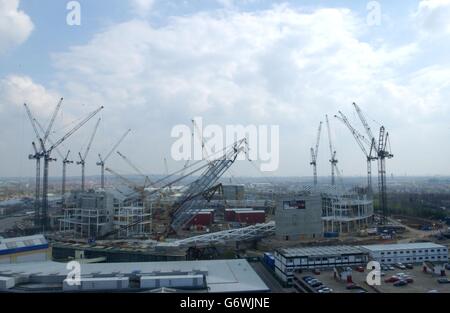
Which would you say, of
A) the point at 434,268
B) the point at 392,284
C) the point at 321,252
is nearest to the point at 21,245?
the point at 321,252

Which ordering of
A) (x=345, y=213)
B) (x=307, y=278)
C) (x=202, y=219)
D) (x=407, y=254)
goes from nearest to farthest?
1. (x=307, y=278)
2. (x=407, y=254)
3. (x=345, y=213)
4. (x=202, y=219)

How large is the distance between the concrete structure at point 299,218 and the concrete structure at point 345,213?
1522 mm

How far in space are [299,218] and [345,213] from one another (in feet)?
8.84

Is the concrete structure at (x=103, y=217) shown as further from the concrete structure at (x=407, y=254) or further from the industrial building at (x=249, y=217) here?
the concrete structure at (x=407, y=254)

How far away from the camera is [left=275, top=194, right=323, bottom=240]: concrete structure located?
9.27 meters

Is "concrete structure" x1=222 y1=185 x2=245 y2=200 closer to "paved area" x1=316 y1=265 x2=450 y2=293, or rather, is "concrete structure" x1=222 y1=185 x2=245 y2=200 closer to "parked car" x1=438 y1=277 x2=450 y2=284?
"paved area" x1=316 y1=265 x2=450 y2=293

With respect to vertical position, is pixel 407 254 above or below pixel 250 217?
above

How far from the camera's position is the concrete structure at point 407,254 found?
5938 millimetres

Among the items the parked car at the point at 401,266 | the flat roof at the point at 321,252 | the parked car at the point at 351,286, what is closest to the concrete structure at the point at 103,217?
the flat roof at the point at 321,252

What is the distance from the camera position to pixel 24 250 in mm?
6113

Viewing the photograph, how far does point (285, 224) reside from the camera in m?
9.28

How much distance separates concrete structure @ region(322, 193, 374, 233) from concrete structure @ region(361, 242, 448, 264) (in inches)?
178

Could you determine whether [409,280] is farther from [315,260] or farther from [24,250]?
[24,250]
